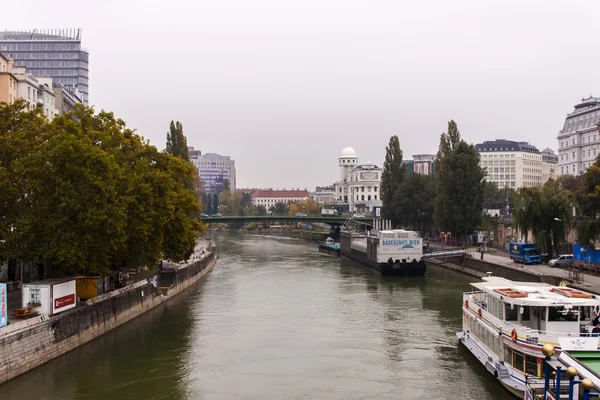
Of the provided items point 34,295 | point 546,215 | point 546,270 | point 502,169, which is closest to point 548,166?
point 502,169

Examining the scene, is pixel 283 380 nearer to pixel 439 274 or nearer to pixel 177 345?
pixel 177 345

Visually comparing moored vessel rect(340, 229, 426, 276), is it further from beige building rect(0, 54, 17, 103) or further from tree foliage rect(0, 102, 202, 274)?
beige building rect(0, 54, 17, 103)

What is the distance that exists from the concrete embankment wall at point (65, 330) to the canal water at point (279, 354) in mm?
464

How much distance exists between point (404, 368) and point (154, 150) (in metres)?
23.2

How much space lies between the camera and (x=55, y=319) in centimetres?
2655

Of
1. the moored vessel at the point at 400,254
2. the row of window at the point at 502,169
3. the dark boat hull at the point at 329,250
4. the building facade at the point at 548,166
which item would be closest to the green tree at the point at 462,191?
the moored vessel at the point at 400,254

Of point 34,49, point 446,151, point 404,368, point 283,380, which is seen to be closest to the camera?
point 283,380

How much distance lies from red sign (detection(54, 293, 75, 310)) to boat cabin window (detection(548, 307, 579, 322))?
812 inches

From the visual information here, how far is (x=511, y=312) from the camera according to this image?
23.2 m

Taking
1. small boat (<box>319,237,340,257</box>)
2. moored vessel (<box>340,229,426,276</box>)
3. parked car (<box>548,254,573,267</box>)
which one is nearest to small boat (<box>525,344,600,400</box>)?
parked car (<box>548,254,573,267</box>)

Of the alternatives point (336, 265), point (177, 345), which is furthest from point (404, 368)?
point (336, 265)

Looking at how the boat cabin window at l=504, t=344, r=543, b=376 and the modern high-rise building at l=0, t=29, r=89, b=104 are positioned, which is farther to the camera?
the modern high-rise building at l=0, t=29, r=89, b=104

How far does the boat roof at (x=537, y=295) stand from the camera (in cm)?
2173

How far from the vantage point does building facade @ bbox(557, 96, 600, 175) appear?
92856 mm
